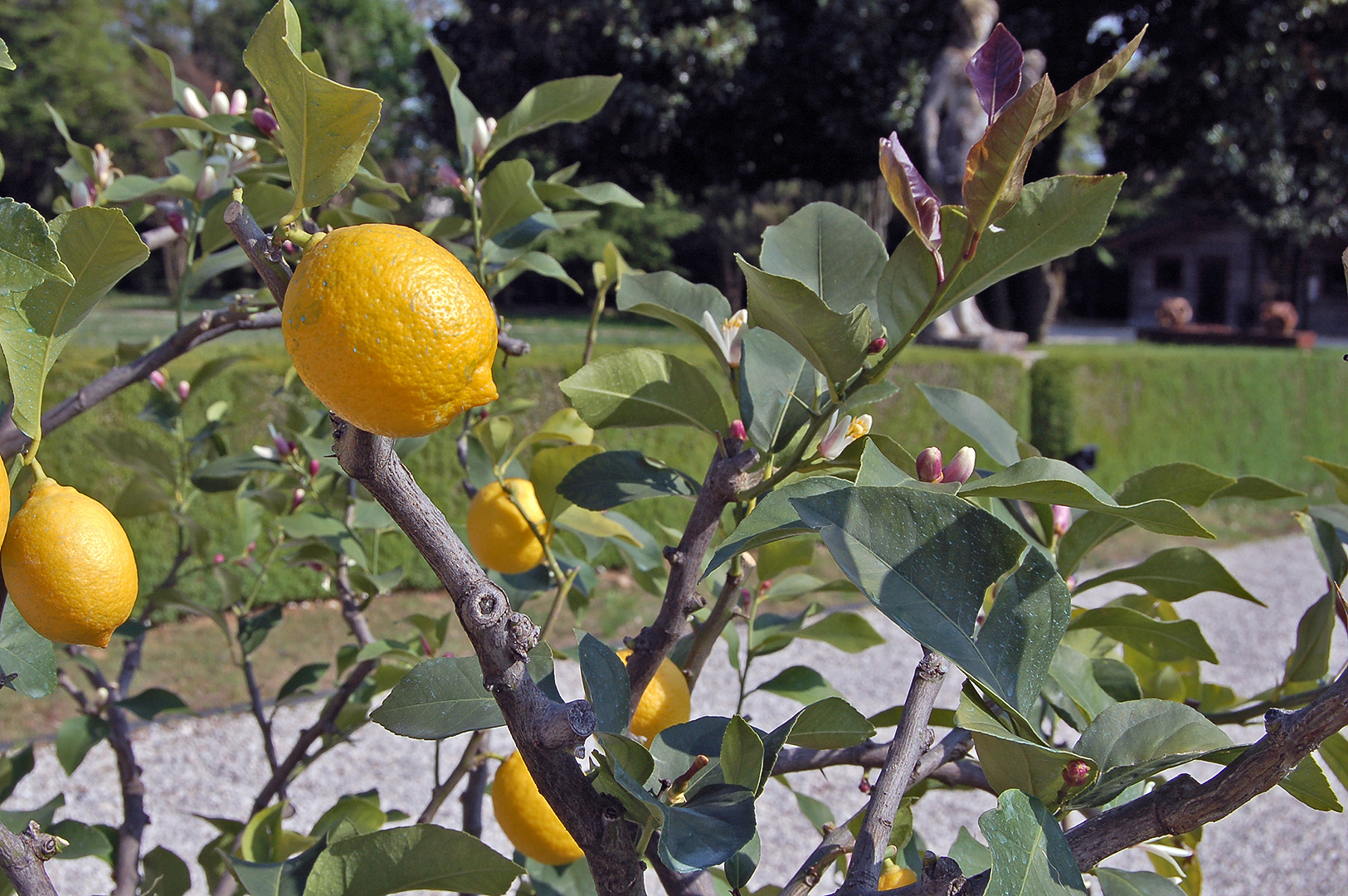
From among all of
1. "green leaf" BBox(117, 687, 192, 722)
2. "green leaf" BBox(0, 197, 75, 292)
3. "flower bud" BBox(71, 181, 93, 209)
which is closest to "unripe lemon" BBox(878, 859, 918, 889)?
"green leaf" BBox(0, 197, 75, 292)

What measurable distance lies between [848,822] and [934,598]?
0.35m

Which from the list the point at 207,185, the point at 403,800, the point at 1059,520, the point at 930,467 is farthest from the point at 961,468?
the point at 403,800

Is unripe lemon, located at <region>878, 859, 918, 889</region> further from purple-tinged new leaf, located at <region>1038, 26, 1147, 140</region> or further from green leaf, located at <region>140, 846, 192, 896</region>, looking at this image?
green leaf, located at <region>140, 846, 192, 896</region>

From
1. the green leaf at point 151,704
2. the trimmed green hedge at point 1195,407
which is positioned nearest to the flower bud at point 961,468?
the green leaf at point 151,704

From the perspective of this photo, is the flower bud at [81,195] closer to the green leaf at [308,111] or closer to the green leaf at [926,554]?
the green leaf at [308,111]

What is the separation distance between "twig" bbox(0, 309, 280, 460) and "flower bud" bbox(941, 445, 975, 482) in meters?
0.60

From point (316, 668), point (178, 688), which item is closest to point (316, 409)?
point (316, 668)

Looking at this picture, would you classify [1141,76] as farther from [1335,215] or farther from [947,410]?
[947,410]

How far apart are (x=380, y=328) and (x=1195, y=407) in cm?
959

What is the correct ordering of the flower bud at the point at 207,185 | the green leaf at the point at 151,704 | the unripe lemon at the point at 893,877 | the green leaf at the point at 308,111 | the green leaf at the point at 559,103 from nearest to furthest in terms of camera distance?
the green leaf at the point at 308,111
the unripe lemon at the point at 893,877
the green leaf at the point at 559,103
the flower bud at the point at 207,185
the green leaf at the point at 151,704

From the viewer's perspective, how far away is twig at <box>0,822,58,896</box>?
526 millimetres

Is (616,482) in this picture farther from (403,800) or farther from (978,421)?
(403,800)

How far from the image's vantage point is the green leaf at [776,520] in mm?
466

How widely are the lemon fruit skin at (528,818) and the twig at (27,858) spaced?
280 mm
